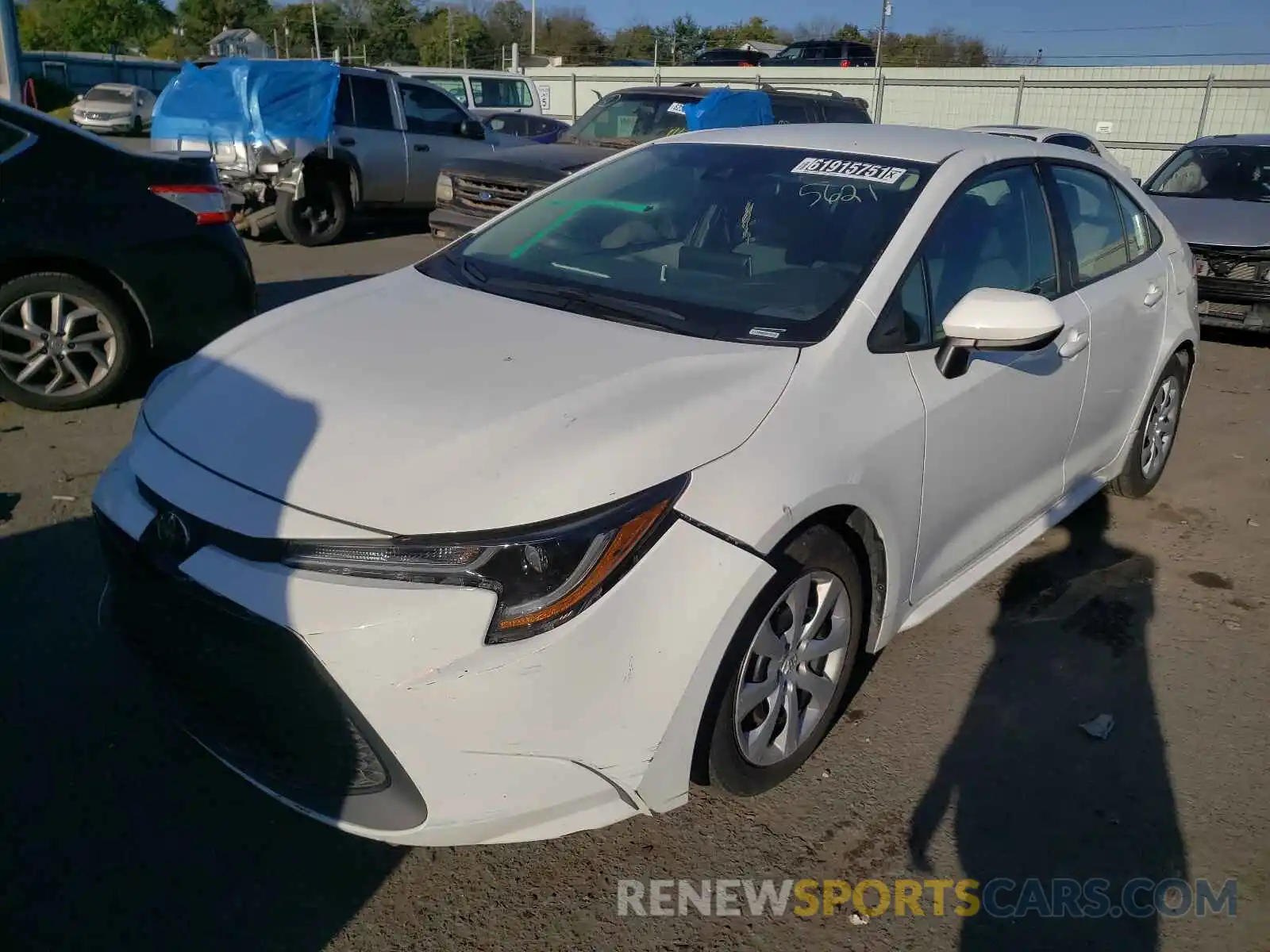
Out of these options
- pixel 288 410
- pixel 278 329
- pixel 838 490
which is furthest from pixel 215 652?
pixel 838 490

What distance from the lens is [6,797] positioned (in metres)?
2.62

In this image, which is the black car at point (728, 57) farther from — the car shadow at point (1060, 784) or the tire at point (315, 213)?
the car shadow at point (1060, 784)

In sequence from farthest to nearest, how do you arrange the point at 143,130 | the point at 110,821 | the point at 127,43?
the point at 127,43 < the point at 143,130 < the point at 110,821

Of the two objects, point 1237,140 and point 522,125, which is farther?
point 522,125

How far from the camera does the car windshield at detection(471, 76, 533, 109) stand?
1820 cm

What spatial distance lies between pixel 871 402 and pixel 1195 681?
1719 millimetres

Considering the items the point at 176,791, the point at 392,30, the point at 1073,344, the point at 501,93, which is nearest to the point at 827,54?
the point at 501,93

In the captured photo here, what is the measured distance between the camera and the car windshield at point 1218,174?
9039 mm

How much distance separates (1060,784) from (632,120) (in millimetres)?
9014

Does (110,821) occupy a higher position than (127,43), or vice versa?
(127,43)

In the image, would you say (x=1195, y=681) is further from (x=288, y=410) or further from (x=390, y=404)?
(x=288, y=410)

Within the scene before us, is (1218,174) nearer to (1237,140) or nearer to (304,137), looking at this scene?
(1237,140)

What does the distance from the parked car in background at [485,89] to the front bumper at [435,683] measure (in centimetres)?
1656

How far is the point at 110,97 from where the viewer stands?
2962 centimetres
